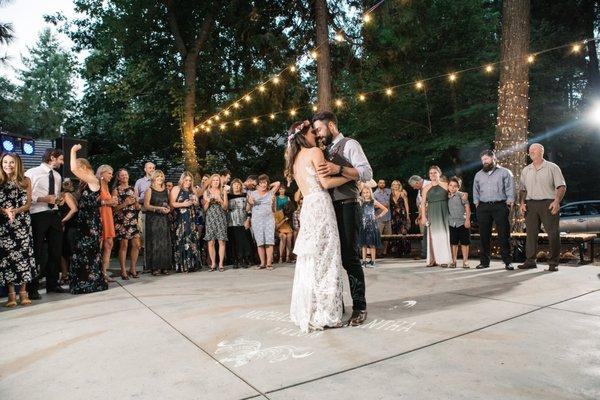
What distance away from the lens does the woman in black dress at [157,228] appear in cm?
719

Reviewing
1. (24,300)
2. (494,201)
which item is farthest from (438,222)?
(24,300)

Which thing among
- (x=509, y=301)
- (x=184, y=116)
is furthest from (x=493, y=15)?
(x=509, y=301)

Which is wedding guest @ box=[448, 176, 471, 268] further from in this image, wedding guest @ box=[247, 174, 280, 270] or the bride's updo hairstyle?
the bride's updo hairstyle

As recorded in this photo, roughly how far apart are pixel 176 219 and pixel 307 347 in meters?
5.22

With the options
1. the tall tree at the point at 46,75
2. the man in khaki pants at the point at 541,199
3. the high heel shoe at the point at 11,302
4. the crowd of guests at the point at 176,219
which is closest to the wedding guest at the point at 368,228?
the crowd of guests at the point at 176,219

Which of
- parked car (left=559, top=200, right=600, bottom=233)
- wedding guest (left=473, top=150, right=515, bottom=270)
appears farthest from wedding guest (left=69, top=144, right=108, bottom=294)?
parked car (left=559, top=200, right=600, bottom=233)

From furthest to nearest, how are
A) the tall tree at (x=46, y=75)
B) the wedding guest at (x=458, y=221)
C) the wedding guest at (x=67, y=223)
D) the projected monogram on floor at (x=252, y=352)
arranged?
the tall tree at (x=46, y=75)
the wedding guest at (x=458, y=221)
the wedding guest at (x=67, y=223)
the projected monogram on floor at (x=252, y=352)

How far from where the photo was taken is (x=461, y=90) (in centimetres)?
1730

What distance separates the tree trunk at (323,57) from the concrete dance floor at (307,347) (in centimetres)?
724

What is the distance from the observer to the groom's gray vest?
3.60 meters

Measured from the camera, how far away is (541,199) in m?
6.22

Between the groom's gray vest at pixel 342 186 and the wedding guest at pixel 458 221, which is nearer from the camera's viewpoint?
the groom's gray vest at pixel 342 186

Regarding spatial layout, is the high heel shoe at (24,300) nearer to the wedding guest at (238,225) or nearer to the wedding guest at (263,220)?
the wedding guest at (238,225)

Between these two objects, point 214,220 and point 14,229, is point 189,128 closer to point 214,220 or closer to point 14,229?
point 214,220
